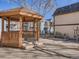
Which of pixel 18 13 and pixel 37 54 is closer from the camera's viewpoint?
pixel 37 54

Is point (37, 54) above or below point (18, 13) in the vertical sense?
below

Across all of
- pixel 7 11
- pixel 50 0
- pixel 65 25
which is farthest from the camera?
pixel 65 25

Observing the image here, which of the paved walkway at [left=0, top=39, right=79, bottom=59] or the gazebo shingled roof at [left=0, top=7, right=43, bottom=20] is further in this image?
the gazebo shingled roof at [left=0, top=7, right=43, bottom=20]

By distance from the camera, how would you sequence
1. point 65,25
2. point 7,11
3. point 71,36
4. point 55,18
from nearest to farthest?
point 7,11, point 71,36, point 65,25, point 55,18

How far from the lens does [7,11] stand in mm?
15844

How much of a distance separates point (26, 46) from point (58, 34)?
20.4 m

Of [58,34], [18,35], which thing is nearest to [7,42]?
[18,35]

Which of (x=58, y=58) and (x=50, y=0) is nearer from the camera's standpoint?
(x=58, y=58)

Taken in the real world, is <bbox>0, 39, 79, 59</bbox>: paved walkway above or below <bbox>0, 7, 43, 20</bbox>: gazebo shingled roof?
below

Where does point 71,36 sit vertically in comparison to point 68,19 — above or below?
below

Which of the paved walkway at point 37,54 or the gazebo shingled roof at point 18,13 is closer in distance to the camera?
the paved walkway at point 37,54

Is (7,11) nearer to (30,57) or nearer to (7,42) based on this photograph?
(7,42)

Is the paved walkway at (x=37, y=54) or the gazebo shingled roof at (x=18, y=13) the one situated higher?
the gazebo shingled roof at (x=18, y=13)

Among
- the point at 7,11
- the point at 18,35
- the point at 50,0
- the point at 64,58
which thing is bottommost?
the point at 64,58
